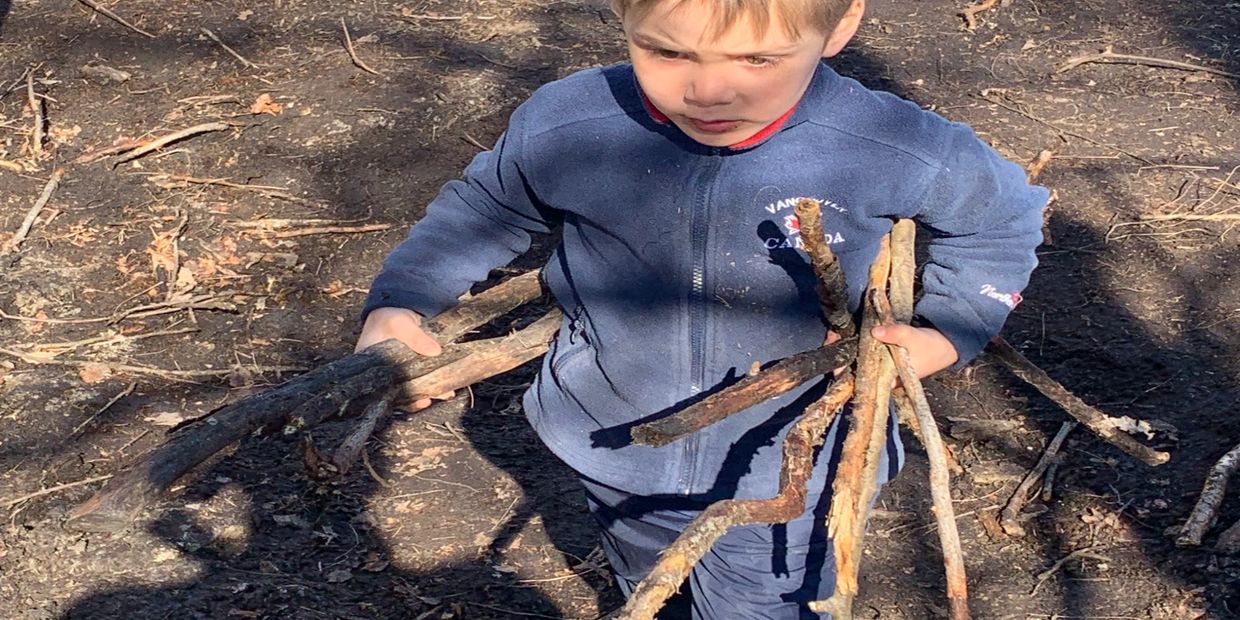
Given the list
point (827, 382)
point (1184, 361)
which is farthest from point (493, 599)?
point (1184, 361)

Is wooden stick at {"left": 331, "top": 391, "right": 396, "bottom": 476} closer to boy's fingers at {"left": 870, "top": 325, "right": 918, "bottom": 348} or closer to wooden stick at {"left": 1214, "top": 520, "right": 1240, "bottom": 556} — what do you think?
boy's fingers at {"left": 870, "top": 325, "right": 918, "bottom": 348}

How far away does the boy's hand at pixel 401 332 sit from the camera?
2.01 metres

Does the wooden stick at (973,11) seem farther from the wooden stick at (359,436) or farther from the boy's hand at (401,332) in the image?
the wooden stick at (359,436)

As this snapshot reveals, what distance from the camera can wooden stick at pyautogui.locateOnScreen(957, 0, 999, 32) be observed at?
5.52 meters

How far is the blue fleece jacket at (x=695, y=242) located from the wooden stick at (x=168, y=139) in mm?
2797

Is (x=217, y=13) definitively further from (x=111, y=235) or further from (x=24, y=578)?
(x=24, y=578)

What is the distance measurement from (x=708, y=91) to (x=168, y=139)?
338 cm

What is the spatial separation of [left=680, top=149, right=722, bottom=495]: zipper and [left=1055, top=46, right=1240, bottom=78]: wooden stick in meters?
3.65

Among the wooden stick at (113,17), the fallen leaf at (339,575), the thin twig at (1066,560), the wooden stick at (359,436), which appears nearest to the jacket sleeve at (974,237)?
the wooden stick at (359,436)

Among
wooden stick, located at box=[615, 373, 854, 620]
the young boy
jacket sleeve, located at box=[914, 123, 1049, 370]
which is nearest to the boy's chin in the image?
the young boy

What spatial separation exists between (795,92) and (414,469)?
185cm

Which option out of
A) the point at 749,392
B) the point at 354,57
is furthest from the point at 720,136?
the point at 354,57

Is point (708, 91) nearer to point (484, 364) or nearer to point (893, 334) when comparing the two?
point (893, 334)

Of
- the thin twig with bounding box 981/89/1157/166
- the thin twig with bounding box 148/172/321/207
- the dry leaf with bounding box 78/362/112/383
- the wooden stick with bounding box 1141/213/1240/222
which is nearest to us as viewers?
the dry leaf with bounding box 78/362/112/383
